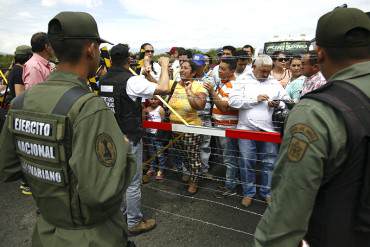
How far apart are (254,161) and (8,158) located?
9.96 feet

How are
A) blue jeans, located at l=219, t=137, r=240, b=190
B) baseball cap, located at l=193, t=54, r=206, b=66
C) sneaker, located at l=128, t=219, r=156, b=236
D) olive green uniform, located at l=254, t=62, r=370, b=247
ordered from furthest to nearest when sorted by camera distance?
1. baseball cap, located at l=193, t=54, r=206, b=66
2. blue jeans, located at l=219, t=137, r=240, b=190
3. sneaker, located at l=128, t=219, r=156, b=236
4. olive green uniform, located at l=254, t=62, r=370, b=247

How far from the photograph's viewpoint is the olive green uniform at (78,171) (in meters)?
1.52

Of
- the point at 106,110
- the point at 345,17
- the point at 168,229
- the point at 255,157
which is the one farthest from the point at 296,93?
the point at 106,110

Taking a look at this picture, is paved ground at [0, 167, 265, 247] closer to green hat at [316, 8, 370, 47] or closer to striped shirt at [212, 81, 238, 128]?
striped shirt at [212, 81, 238, 128]

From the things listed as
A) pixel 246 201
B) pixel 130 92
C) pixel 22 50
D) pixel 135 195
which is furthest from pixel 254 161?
pixel 22 50

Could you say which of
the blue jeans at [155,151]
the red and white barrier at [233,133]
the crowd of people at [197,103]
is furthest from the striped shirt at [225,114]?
the blue jeans at [155,151]

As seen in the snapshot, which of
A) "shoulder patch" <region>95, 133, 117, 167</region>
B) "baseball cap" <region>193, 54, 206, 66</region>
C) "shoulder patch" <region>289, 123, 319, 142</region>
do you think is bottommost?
"shoulder patch" <region>95, 133, 117, 167</region>

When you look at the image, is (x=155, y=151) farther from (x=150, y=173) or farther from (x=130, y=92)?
(x=130, y=92)

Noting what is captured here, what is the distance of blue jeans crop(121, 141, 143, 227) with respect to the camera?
3.43m

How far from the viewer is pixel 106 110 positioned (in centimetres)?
162

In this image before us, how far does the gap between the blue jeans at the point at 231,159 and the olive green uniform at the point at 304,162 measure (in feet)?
9.44

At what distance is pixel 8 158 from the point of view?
6.08 ft

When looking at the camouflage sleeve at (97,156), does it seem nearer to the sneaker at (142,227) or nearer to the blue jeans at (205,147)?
the sneaker at (142,227)

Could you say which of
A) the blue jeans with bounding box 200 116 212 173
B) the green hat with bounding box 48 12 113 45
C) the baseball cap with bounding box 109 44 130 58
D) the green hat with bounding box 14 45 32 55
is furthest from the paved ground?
the green hat with bounding box 48 12 113 45
